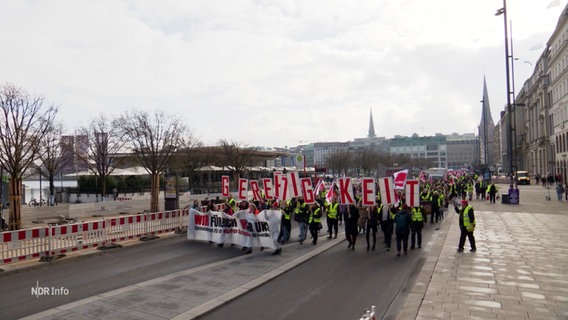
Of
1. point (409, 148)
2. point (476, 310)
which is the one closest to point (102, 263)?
point (476, 310)

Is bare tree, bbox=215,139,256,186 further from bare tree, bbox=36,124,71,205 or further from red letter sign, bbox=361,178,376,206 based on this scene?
red letter sign, bbox=361,178,376,206

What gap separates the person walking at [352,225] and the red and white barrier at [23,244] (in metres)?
9.04

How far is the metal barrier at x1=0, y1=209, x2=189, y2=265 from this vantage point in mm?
11453

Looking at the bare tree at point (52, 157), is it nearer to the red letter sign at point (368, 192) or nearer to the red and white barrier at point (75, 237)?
the red and white barrier at point (75, 237)

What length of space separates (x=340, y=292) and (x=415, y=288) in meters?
1.55

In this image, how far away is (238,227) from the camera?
14.0 m

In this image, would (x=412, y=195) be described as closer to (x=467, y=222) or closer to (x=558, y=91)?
(x=467, y=222)

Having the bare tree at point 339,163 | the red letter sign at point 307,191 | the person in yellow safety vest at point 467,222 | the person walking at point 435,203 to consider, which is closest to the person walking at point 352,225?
the red letter sign at point 307,191

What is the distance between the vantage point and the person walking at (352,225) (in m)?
13.7

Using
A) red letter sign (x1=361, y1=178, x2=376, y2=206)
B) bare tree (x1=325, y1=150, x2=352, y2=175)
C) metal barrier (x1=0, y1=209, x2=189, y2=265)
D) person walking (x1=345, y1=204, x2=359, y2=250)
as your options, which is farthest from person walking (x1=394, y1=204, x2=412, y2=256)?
bare tree (x1=325, y1=150, x2=352, y2=175)

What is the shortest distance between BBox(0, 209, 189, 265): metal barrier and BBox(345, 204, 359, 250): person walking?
789 centimetres

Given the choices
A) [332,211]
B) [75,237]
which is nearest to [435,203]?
[332,211]

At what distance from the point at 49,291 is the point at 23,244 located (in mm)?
3500

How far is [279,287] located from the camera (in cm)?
923
